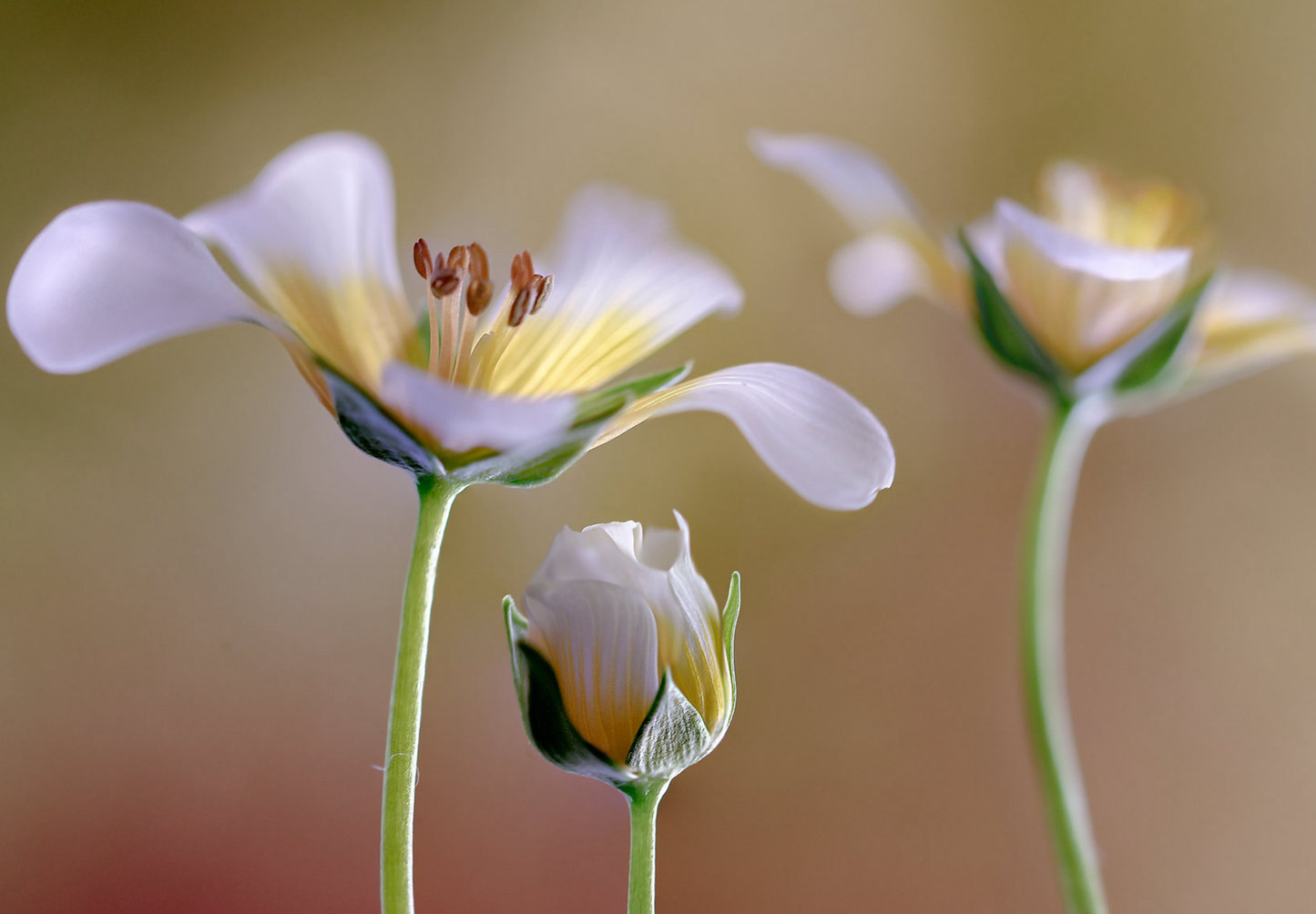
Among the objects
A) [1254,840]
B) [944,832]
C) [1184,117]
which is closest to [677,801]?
[944,832]

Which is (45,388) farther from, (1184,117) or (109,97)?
(1184,117)

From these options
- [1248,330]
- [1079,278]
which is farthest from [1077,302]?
[1248,330]

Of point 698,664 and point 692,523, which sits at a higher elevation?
point 692,523

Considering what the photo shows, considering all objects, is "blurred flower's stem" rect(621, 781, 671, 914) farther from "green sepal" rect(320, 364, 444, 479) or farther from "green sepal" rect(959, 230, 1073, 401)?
"green sepal" rect(959, 230, 1073, 401)

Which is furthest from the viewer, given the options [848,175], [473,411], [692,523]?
[692,523]

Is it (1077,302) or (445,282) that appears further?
(1077,302)

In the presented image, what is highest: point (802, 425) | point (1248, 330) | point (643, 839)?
point (1248, 330)

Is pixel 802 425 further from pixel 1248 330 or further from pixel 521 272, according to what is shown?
pixel 1248 330
